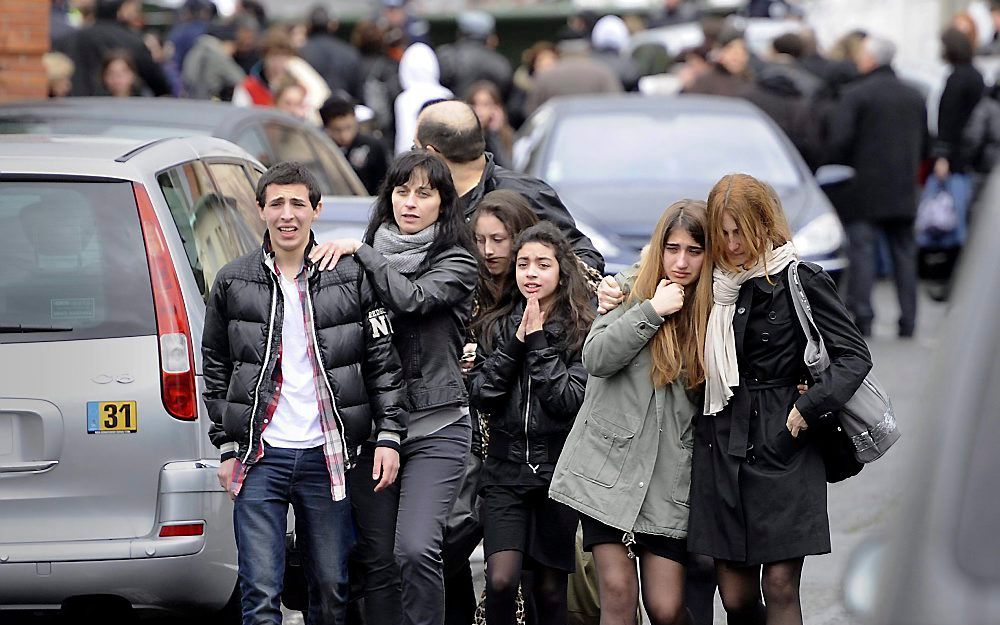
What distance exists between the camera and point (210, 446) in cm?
536

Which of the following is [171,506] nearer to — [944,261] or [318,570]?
[318,570]

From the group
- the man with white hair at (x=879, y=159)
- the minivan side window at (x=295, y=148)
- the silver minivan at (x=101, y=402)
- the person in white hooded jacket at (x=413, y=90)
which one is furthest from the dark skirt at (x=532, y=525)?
the man with white hair at (x=879, y=159)

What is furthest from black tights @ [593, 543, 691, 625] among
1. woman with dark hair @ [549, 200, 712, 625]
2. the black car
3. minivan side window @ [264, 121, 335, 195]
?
the black car

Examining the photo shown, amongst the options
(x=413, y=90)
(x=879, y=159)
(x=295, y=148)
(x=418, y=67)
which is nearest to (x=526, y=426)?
(x=295, y=148)

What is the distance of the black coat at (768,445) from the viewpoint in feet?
16.1

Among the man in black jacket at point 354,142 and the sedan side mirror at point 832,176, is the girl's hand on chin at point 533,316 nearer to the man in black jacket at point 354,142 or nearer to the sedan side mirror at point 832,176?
the man in black jacket at point 354,142

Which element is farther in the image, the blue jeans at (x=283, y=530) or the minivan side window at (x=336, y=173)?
the minivan side window at (x=336, y=173)

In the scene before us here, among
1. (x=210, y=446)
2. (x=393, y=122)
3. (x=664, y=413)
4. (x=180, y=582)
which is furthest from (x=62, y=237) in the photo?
(x=393, y=122)

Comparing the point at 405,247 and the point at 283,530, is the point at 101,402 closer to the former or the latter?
the point at 283,530

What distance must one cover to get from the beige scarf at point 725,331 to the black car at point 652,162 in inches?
182

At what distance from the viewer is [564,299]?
5.54 meters

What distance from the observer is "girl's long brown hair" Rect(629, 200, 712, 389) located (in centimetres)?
502

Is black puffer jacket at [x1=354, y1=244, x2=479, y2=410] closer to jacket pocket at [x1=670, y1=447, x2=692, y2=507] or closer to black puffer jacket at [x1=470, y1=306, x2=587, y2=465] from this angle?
black puffer jacket at [x1=470, y1=306, x2=587, y2=465]

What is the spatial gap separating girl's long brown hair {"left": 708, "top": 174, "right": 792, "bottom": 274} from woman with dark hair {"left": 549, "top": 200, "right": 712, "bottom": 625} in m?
0.08
